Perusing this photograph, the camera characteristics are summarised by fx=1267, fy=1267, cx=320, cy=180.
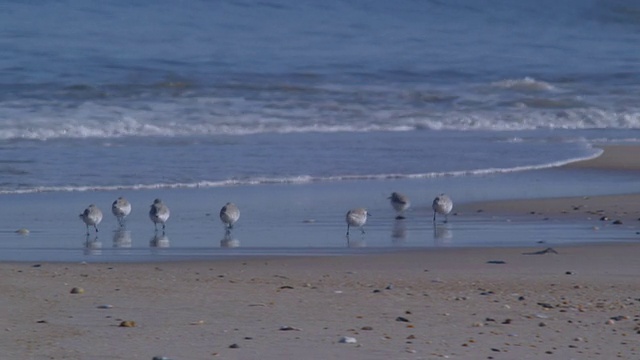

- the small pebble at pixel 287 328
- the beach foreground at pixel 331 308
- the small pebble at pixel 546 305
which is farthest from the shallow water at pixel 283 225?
the small pebble at pixel 287 328

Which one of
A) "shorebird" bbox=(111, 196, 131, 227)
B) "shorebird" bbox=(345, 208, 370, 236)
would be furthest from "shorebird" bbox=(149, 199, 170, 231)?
"shorebird" bbox=(345, 208, 370, 236)

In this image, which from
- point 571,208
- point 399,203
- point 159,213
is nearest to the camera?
point 159,213

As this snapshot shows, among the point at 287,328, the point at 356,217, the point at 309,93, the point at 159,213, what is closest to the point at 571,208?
the point at 356,217

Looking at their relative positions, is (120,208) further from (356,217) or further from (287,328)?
(287,328)

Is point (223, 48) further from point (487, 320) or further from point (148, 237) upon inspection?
point (487, 320)

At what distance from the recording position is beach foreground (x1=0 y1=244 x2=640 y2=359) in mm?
5160

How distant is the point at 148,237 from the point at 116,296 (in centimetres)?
263

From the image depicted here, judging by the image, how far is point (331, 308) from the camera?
601 centimetres

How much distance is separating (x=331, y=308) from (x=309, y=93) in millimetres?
16805

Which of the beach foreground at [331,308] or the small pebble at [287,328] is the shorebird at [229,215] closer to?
the beach foreground at [331,308]

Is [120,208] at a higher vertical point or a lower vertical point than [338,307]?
higher

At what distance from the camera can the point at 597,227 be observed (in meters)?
9.33

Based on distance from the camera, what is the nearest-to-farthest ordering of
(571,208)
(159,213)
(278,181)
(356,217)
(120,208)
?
(356,217) < (159,213) < (120,208) < (571,208) < (278,181)

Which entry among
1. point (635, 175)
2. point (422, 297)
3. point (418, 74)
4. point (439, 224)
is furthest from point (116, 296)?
point (418, 74)
